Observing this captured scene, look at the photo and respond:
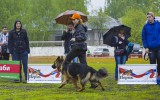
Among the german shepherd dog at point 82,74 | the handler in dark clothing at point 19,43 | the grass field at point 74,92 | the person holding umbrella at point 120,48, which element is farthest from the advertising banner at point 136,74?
the handler in dark clothing at point 19,43

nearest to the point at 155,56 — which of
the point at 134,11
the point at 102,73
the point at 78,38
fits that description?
the point at 102,73

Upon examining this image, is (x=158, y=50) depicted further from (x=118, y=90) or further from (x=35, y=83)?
(x=35, y=83)

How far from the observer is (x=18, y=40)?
13.5 meters

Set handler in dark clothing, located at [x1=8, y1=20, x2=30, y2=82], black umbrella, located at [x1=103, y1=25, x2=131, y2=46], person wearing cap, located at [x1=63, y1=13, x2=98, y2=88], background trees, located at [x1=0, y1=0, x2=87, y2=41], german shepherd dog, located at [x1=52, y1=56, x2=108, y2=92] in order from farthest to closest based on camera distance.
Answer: background trees, located at [x1=0, y1=0, x2=87, y2=41] < black umbrella, located at [x1=103, y1=25, x2=131, y2=46] < handler in dark clothing, located at [x1=8, y1=20, x2=30, y2=82] < person wearing cap, located at [x1=63, y1=13, x2=98, y2=88] < german shepherd dog, located at [x1=52, y1=56, x2=108, y2=92]

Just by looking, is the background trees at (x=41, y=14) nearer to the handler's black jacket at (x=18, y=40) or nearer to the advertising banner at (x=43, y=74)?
the handler's black jacket at (x=18, y=40)

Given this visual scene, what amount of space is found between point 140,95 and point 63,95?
5.84ft

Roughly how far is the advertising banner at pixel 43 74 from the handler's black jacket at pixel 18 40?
93 centimetres

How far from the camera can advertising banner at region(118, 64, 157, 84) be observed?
39.4 feet

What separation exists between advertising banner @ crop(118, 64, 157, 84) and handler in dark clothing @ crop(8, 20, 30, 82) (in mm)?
3209

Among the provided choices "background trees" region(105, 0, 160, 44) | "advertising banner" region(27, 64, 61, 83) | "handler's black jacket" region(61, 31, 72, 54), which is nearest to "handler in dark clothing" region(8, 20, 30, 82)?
"advertising banner" region(27, 64, 61, 83)

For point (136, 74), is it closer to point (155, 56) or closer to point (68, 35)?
point (155, 56)

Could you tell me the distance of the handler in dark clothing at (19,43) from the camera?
44.1ft

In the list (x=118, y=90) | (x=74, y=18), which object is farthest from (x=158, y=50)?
(x=74, y=18)

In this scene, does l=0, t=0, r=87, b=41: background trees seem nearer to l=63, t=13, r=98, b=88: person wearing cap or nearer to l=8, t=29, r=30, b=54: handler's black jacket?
l=8, t=29, r=30, b=54: handler's black jacket
